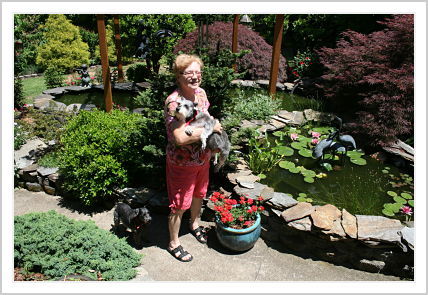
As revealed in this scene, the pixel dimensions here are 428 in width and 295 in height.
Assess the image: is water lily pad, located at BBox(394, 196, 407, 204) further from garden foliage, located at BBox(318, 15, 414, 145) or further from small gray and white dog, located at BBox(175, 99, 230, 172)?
small gray and white dog, located at BBox(175, 99, 230, 172)

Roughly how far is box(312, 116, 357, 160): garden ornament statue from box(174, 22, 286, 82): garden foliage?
443 cm

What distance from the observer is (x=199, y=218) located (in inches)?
169

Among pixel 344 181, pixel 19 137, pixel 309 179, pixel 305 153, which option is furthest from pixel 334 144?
pixel 19 137

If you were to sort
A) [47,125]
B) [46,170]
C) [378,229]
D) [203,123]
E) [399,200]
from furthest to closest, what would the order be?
1. [47,125]
2. [46,170]
3. [399,200]
4. [378,229]
5. [203,123]

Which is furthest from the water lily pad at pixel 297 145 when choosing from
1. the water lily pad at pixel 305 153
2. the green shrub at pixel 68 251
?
the green shrub at pixel 68 251

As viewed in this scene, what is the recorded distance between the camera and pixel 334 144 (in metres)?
5.07

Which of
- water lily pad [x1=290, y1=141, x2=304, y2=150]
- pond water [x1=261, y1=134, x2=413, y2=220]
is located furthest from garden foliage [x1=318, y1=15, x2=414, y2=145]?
water lily pad [x1=290, y1=141, x2=304, y2=150]

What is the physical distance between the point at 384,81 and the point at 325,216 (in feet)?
9.14

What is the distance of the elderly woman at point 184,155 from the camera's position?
9.82ft

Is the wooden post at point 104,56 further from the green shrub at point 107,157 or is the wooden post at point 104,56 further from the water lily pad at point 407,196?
the water lily pad at point 407,196

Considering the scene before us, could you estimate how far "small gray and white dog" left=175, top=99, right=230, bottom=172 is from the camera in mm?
2881

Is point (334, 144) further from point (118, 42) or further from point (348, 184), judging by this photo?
point (118, 42)

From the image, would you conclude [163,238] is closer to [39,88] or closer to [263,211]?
[263,211]

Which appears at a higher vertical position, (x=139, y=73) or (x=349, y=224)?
(x=139, y=73)
